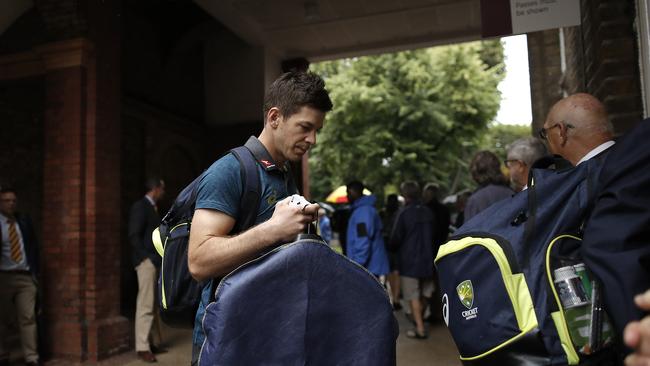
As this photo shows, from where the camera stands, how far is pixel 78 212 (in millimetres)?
5188

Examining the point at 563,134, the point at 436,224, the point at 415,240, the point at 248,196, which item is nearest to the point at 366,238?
the point at 415,240

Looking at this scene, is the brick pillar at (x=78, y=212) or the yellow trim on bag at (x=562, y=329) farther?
the brick pillar at (x=78, y=212)

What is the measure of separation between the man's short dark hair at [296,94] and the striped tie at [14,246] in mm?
4706

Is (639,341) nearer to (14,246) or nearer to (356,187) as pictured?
(14,246)

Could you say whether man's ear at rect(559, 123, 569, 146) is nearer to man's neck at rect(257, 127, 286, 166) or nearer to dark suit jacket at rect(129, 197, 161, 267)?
man's neck at rect(257, 127, 286, 166)

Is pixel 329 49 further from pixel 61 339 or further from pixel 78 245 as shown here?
pixel 61 339

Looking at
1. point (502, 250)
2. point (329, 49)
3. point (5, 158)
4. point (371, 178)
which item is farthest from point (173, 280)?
point (371, 178)

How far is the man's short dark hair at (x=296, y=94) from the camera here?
176 centimetres

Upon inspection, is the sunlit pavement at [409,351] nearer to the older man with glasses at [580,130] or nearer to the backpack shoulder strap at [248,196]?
the older man with glasses at [580,130]

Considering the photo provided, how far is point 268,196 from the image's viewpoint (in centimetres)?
174

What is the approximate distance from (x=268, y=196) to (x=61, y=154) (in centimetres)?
448

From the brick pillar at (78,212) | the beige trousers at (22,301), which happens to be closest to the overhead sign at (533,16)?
the brick pillar at (78,212)

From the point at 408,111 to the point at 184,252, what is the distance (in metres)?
16.6

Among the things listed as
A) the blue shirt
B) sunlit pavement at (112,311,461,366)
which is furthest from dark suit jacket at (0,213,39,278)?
the blue shirt
